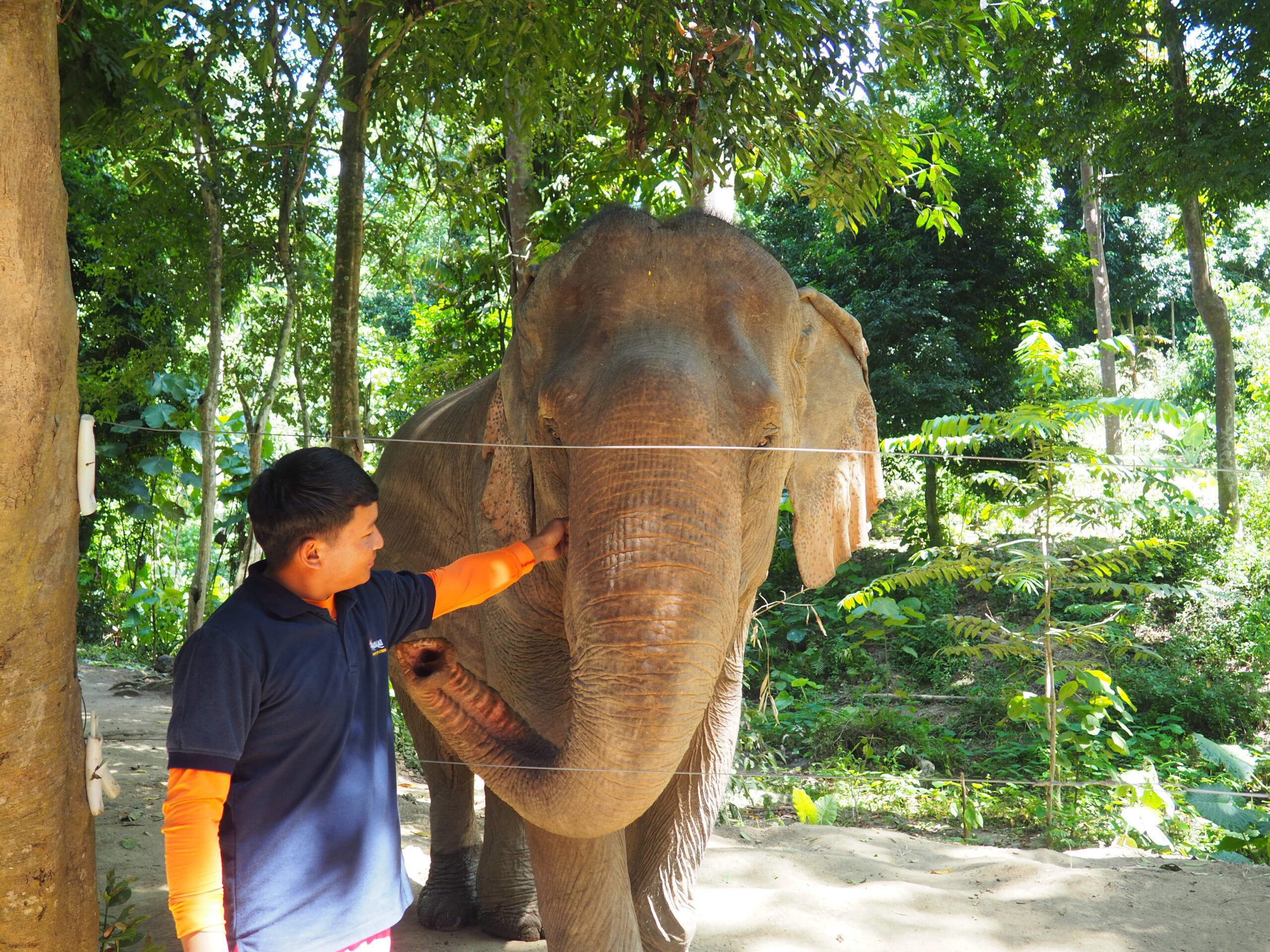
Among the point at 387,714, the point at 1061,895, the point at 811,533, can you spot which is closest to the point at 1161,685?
the point at 1061,895

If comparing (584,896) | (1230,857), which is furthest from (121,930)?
(1230,857)

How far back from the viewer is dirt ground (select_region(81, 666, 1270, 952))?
394 centimetres

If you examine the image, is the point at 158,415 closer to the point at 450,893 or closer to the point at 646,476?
the point at 450,893

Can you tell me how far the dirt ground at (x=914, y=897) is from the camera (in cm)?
394

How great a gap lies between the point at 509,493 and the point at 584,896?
1112 mm

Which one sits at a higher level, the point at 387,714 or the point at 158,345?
the point at 158,345

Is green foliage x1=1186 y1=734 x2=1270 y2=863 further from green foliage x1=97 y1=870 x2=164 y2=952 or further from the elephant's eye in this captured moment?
green foliage x1=97 y1=870 x2=164 y2=952

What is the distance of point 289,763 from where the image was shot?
6.57 ft

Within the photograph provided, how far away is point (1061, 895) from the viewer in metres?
4.41

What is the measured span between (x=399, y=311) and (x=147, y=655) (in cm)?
2057

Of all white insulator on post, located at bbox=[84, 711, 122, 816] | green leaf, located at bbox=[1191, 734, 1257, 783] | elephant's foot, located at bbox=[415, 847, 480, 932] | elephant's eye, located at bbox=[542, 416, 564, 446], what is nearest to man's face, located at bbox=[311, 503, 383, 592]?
elephant's eye, located at bbox=[542, 416, 564, 446]

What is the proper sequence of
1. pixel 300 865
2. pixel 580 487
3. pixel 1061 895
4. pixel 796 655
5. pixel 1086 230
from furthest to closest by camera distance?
pixel 1086 230
pixel 796 655
pixel 1061 895
pixel 580 487
pixel 300 865

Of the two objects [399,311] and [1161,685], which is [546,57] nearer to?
[1161,685]

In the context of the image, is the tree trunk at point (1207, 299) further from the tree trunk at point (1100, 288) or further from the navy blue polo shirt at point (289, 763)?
the navy blue polo shirt at point (289, 763)
